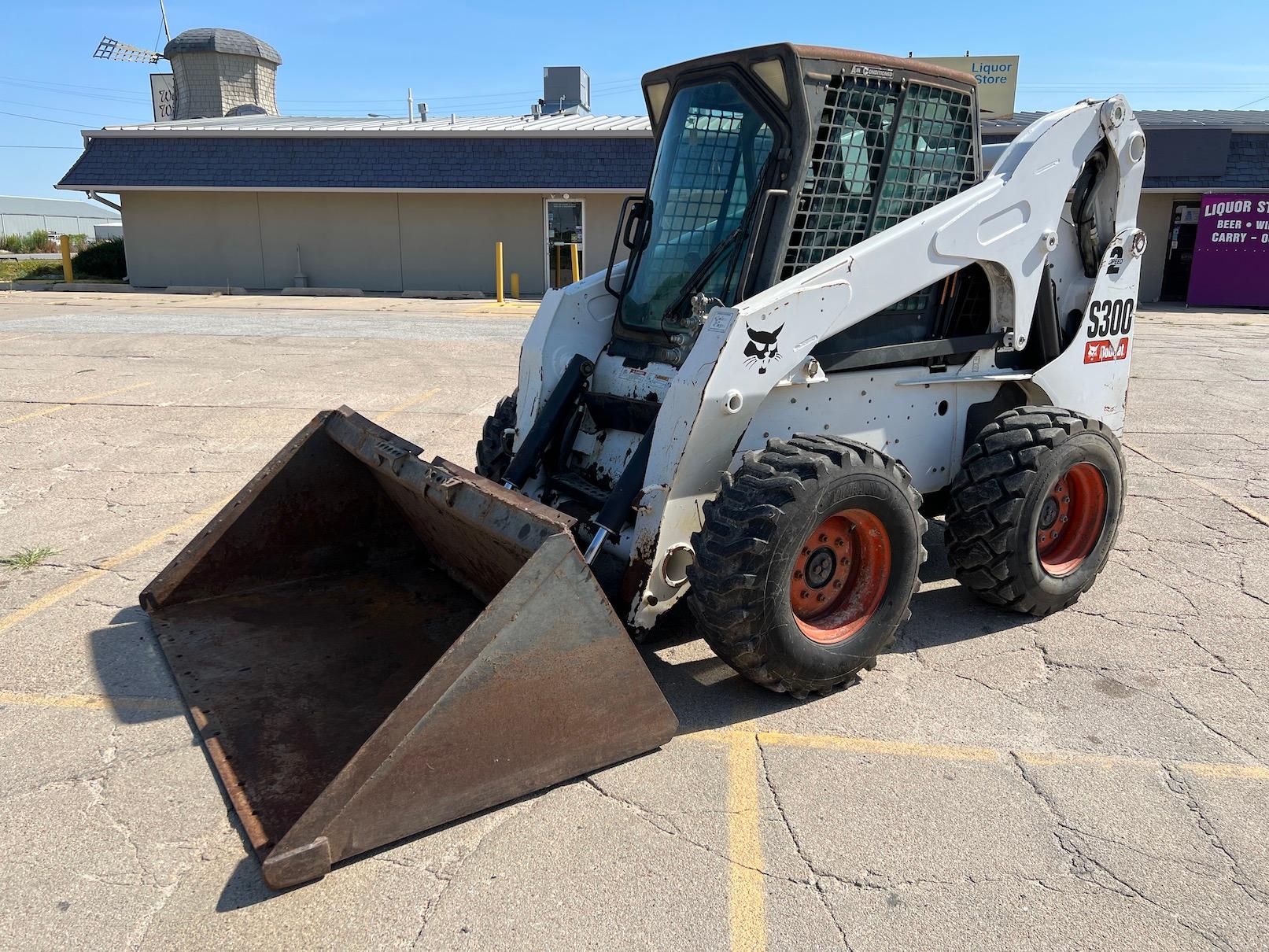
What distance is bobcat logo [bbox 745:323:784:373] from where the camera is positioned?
3803 millimetres

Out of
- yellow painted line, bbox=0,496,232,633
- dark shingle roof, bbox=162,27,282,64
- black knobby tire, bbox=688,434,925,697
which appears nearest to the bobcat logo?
black knobby tire, bbox=688,434,925,697

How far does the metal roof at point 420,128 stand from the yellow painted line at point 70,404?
48.3ft

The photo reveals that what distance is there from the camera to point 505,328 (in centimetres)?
1756

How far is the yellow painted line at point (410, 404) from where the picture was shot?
9719 millimetres

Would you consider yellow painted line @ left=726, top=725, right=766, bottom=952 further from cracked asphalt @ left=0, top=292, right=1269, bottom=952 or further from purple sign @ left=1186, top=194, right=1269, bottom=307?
purple sign @ left=1186, top=194, right=1269, bottom=307

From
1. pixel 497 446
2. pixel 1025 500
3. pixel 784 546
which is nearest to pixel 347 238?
pixel 497 446

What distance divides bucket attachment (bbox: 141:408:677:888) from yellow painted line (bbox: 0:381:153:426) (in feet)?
18.7

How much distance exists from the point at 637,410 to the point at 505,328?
13400 mm

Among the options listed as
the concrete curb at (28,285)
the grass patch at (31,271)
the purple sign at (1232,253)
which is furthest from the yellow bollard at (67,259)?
the purple sign at (1232,253)

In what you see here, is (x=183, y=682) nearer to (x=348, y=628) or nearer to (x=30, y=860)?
(x=348, y=628)

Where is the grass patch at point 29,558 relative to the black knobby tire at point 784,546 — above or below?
below

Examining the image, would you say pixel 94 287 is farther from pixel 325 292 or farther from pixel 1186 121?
Result: pixel 1186 121

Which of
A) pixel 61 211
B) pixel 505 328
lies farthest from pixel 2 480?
pixel 61 211

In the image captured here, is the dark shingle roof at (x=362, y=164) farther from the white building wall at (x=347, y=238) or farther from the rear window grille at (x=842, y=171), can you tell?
the rear window grille at (x=842, y=171)
